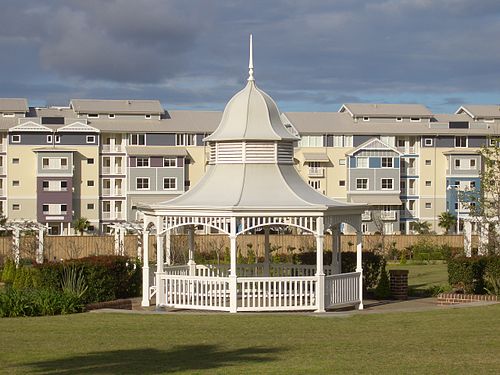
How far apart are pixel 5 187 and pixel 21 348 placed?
74.8 meters

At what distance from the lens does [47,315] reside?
23.2m

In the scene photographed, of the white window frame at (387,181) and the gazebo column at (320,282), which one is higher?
the white window frame at (387,181)

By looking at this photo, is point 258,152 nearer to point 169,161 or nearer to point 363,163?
point 169,161

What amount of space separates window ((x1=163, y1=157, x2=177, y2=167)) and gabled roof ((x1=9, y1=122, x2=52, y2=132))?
10.4 m

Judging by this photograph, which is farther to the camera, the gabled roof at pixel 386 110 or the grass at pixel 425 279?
the gabled roof at pixel 386 110

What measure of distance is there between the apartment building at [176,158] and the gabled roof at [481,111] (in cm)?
450

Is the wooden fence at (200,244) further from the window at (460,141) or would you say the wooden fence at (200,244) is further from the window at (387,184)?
the window at (460,141)

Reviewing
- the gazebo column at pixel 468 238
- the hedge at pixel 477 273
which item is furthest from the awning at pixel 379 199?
the hedge at pixel 477 273

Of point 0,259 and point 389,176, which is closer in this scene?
point 0,259

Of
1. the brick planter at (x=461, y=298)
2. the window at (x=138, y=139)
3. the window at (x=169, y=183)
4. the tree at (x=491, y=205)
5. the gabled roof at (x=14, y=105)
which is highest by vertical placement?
the gabled roof at (x=14, y=105)

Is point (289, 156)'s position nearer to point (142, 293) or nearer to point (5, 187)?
point (142, 293)

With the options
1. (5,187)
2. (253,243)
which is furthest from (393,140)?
(253,243)

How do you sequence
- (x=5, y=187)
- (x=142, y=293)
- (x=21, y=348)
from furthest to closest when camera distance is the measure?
(x=5, y=187), (x=142, y=293), (x=21, y=348)

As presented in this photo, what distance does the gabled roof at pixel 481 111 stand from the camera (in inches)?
4099
